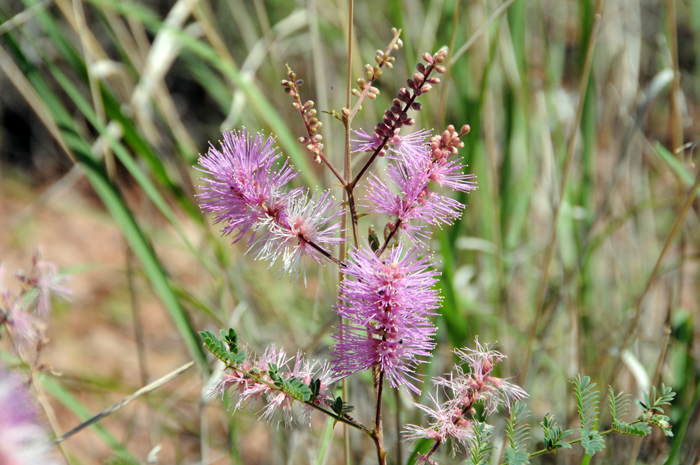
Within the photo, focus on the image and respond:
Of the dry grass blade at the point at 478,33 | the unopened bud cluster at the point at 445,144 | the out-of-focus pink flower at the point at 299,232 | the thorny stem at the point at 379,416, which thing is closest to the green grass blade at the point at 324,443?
the thorny stem at the point at 379,416

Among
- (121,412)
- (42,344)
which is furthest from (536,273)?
(121,412)

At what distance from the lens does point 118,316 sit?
232 cm

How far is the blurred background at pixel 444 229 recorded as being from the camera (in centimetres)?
91

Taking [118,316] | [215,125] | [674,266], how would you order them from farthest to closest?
1. [215,125]
2. [118,316]
3. [674,266]

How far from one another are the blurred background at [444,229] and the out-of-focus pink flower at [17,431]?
0.71 feet

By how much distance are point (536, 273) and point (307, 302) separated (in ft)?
2.31

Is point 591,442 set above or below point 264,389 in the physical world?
below

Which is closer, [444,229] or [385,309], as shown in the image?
[385,309]

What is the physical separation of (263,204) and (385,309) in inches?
5.7

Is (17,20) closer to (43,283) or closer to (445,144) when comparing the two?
(43,283)

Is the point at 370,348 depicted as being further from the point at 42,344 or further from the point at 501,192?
the point at 501,192

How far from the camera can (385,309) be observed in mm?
449

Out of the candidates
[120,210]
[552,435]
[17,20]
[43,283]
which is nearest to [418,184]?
[552,435]

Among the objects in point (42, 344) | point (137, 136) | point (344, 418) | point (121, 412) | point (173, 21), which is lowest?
point (121, 412)
